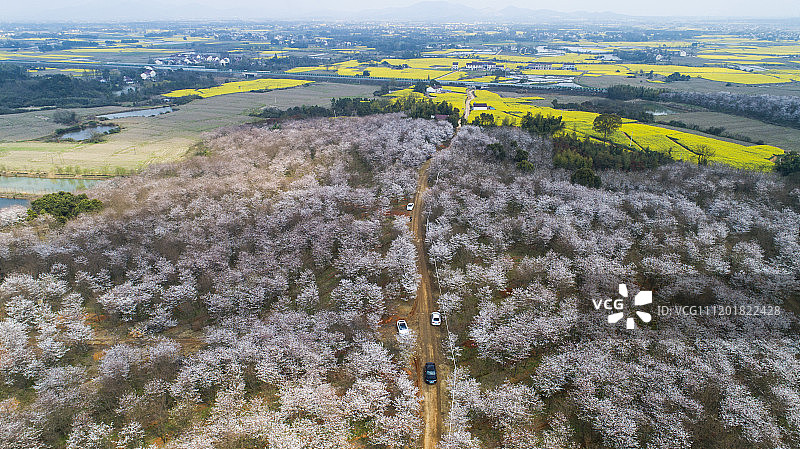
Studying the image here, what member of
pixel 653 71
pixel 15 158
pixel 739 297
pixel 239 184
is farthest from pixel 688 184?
pixel 653 71

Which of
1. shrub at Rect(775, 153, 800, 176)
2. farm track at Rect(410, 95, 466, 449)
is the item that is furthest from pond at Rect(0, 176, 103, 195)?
shrub at Rect(775, 153, 800, 176)

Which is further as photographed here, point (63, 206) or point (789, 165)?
point (789, 165)

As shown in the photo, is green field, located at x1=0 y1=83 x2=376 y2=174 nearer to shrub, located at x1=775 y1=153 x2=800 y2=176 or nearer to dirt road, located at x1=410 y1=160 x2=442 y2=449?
dirt road, located at x1=410 y1=160 x2=442 y2=449

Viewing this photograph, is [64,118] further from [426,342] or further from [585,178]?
[585,178]

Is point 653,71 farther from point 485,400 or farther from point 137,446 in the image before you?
point 137,446

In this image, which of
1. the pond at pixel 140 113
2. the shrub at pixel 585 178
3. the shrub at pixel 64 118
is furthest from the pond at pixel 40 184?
the shrub at pixel 585 178

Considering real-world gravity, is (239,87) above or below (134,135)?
above

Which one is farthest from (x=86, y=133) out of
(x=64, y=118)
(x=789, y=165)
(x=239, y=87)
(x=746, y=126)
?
(x=746, y=126)
